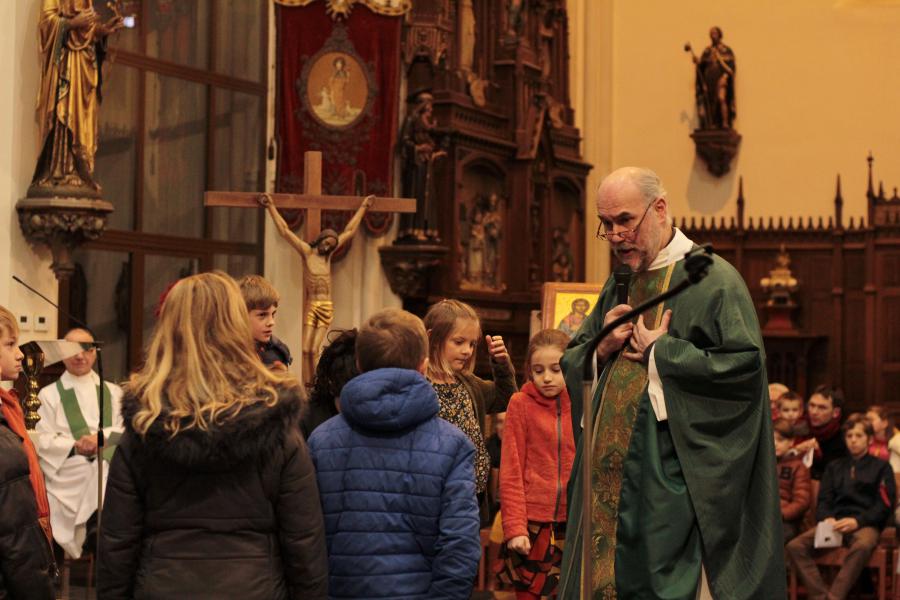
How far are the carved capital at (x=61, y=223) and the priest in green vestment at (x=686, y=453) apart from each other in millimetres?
6341

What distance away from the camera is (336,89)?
1366 cm

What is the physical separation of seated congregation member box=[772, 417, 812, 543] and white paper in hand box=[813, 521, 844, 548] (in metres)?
0.39

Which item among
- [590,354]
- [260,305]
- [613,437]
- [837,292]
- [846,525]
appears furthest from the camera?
[837,292]

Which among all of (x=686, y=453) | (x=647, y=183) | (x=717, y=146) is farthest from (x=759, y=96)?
(x=686, y=453)

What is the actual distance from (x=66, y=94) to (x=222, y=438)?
723 centimetres

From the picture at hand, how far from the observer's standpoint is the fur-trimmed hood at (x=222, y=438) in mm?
3949

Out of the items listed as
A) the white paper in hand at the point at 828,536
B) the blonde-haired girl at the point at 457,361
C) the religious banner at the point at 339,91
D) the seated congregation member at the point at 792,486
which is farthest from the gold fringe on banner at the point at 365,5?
the blonde-haired girl at the point at 457,361

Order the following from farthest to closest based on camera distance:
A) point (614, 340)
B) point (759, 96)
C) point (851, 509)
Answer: point (759, 96)
point (851, 509)
point (614, 340)

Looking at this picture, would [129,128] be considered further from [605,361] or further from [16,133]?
[605,361]

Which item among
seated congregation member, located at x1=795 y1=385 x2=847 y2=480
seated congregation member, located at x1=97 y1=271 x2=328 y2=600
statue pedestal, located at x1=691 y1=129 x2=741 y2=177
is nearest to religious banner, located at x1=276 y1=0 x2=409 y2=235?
seated congregation member, located at x1=795 y1=385 x2=847 y2=480

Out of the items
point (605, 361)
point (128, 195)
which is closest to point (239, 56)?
point (128, 195)

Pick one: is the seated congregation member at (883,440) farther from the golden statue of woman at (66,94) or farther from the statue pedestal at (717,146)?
the golden statue of woman at (66,94)

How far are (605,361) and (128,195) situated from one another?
8.12 metres

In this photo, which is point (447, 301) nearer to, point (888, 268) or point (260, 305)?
point (260, 305)
